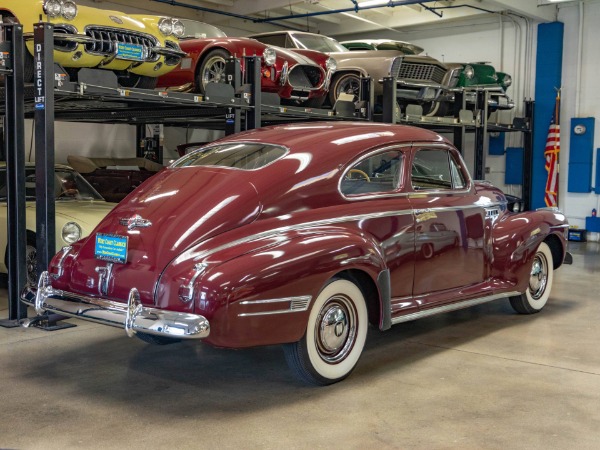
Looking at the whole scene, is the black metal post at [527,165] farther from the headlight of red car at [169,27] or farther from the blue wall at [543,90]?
→ the headlight of red car at [169,27]

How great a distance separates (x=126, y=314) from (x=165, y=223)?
61 cm

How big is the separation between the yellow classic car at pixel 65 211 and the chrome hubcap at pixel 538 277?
4.03 m

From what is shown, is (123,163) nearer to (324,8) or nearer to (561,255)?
(324,8)

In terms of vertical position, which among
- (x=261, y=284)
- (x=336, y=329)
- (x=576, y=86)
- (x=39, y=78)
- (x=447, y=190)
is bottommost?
(x=336, y=329)

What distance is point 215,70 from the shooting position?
8.65m

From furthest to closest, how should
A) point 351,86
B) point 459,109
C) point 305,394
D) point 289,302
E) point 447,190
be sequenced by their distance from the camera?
point 459,109 < point 351,86 < point 447,190 < point 305,394 < point 289,302

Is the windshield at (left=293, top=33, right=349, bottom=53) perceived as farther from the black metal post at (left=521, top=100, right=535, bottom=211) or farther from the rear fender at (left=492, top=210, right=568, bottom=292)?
the black metal post at (left=521, top=100, right=535, bottom=211)

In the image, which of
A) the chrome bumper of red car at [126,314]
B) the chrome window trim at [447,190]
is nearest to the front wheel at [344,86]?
the chrome window trim at [447,190]

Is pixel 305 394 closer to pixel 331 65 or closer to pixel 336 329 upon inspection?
pixel 336 329

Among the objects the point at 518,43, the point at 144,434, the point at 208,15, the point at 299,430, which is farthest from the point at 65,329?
the point at 518,43

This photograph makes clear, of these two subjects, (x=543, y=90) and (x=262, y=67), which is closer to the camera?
(x=262, y=67)

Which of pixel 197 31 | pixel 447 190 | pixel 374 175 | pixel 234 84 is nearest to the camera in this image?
pixel 374 175

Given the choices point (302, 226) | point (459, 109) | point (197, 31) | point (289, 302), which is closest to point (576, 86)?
point (459, 109)

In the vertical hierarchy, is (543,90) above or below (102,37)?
above
